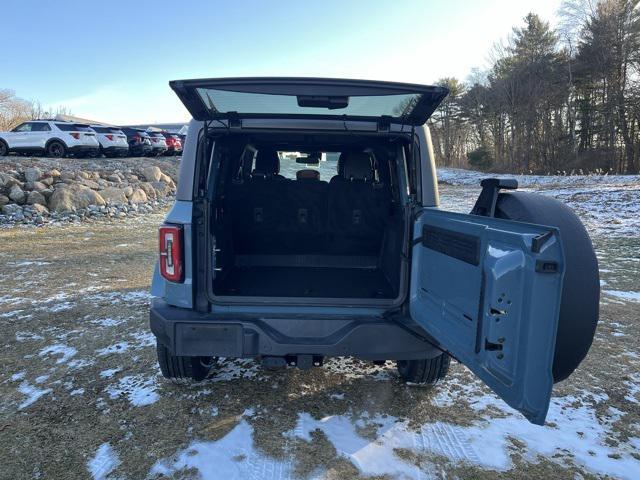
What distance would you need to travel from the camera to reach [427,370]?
3184mm

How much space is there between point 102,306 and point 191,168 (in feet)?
10.3

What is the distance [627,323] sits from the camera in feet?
15.7

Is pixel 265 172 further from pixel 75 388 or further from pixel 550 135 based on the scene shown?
pixel 550 135

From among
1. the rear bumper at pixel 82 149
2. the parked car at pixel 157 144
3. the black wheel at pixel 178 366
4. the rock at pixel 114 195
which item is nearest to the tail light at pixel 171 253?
the black wheel at pixel 178 366

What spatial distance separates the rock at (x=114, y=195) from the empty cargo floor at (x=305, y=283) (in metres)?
10.5

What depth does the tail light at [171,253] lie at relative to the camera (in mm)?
2715

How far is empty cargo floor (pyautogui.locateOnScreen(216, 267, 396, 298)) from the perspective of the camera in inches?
123

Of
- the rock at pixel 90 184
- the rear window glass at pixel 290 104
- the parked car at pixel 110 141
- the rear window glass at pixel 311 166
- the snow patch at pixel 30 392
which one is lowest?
the snow patch at pixel 30 392

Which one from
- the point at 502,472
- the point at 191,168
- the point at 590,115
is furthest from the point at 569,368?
the point at 590,115

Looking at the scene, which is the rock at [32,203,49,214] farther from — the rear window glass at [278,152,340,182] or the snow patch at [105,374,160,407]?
the snow patch at [105,374,160,407]

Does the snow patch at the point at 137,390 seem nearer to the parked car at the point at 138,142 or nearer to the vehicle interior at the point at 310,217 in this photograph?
the vehicle interior at the point at 310,217

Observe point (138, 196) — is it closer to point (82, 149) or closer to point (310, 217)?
point (82, 149)

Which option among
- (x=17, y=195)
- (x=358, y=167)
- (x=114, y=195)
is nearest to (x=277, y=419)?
(x=358, y=167)

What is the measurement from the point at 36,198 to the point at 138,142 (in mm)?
15339
